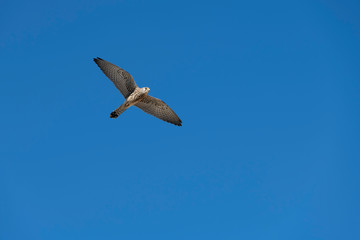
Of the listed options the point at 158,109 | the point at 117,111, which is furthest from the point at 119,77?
the point at 158,109

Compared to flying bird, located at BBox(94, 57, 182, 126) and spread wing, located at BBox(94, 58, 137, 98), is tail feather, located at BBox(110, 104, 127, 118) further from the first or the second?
spread wing, located at BBox(94, 58, 137, 98)

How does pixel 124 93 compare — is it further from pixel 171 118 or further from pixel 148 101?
pixel 171 118

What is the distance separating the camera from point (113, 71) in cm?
1561

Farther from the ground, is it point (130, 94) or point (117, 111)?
point (130, 94)

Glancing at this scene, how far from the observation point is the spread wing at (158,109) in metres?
16.2

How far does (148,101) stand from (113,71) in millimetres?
2224

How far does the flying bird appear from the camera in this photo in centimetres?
1538

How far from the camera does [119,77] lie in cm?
1571

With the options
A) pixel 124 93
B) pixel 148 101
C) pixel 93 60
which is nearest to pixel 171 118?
pixel 148 101

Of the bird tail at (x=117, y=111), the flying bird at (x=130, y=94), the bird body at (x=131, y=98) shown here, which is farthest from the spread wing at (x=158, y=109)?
the bird tail at (x=117, y=111)

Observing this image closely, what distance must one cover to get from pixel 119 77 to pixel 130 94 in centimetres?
101

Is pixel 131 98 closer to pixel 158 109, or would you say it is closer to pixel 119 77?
pixel 119 77

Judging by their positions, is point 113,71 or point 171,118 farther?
point 171,118

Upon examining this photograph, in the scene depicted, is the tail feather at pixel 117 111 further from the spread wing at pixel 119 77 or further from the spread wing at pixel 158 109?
the spread wing at pixel 158 109
